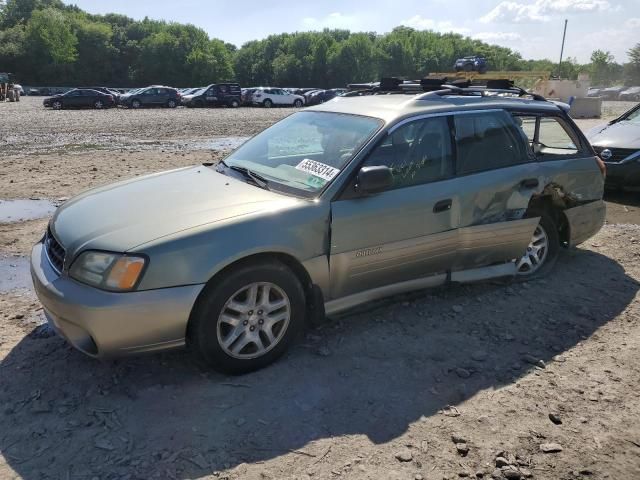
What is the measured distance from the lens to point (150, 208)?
345 cm

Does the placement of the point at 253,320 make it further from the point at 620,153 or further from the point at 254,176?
the point at 620,153

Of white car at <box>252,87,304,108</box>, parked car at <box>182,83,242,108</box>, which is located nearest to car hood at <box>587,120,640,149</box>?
parked car at <box>182,83,242,108</box>

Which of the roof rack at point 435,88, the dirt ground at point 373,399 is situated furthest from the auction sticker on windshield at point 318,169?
the roof rack at point 435,88

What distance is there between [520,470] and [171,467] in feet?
5.57

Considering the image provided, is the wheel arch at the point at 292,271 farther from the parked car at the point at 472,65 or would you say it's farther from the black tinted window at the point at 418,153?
the parked car at the point at 472,65

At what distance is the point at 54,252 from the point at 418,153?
8.52 ft

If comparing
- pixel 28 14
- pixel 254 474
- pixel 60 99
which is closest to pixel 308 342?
pixel 254 474

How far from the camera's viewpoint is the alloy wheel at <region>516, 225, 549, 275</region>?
498 centimetres

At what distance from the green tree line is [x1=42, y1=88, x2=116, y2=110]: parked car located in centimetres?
5047

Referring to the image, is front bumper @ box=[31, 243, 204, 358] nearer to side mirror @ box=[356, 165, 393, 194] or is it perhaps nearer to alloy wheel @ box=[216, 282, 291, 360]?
alloy wheel @ box=[216, 282, 291, 360]

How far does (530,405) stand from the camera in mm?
3164

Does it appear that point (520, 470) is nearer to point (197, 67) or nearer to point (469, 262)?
point (469, 262)

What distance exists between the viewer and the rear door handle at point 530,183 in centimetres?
456

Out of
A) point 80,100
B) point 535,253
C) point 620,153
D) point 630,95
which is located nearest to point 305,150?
point 535,253
